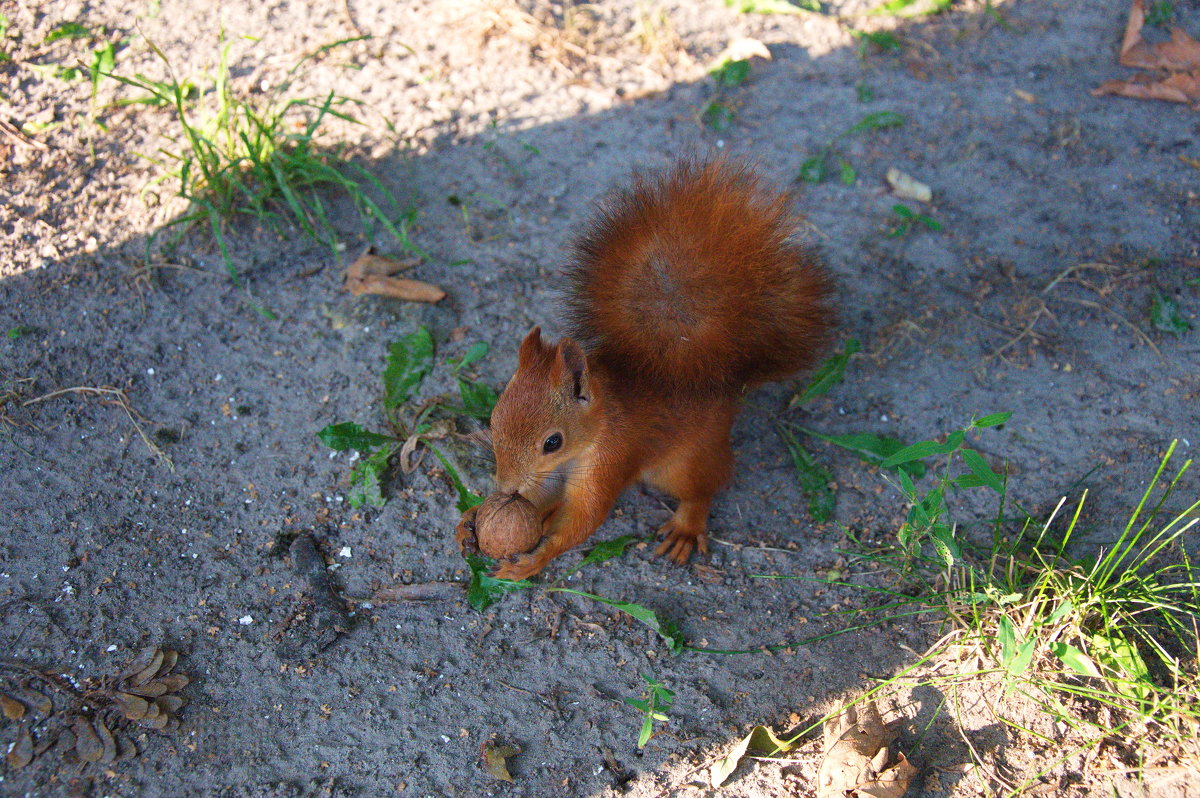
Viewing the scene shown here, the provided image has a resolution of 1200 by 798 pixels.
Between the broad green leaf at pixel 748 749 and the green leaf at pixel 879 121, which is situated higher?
the green leaf at pixel 879 121

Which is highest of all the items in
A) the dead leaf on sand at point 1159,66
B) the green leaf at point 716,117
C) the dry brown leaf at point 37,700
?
the dead leaf on sand at point 1159,66

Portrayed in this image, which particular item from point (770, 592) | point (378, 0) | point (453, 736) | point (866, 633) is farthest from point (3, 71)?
point (866, 633)

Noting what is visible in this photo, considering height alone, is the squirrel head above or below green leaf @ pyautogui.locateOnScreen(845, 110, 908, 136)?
below

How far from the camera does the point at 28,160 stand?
9.45 ft

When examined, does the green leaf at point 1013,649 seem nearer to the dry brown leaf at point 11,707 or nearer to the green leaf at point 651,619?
the green leaf at point 651,619

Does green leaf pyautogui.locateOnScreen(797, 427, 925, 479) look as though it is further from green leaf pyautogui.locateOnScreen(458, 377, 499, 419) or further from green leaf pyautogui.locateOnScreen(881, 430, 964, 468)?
green leaf pyautogui.locateOnScreen(458, 377, 499, 419)

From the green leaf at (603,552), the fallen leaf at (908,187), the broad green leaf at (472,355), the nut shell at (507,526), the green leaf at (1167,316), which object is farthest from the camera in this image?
the fallen leaf at (908,187)

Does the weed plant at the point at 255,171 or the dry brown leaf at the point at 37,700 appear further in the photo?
the weed plant at the point at 255,171

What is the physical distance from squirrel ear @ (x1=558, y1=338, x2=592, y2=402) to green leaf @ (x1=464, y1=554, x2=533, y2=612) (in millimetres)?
531

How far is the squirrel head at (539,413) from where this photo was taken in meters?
2.04

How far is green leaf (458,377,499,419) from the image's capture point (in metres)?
2.49

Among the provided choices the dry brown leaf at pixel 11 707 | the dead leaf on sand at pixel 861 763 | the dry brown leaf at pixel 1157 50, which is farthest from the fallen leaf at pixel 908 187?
the dry brown leaf at pixel 11 707

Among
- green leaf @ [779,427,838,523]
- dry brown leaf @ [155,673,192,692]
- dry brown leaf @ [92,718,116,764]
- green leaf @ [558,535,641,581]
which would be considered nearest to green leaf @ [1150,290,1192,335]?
green leaf @ [779,427,838,523]

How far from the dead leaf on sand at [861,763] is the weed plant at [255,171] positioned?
2.02 meters
